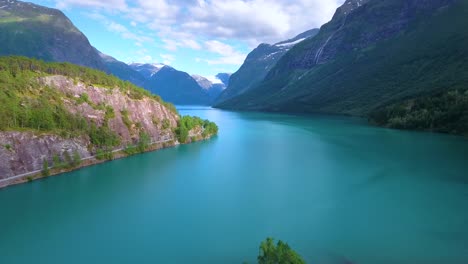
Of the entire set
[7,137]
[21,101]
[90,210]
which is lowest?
[90,210]

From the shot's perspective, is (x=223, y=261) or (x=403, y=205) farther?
(x=403, y=205)

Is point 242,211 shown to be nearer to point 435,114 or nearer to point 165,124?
point 165,124

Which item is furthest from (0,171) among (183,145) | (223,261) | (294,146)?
(294,146)

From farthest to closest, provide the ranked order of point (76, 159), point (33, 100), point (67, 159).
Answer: point (33, 100), point (76, 159), point (67, 159)

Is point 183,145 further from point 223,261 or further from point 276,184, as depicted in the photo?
point 223,261

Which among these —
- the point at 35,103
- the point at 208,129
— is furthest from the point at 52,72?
the point at 208,129

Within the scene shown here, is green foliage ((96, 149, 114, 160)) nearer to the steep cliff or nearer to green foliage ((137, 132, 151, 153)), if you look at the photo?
the steep cliff
